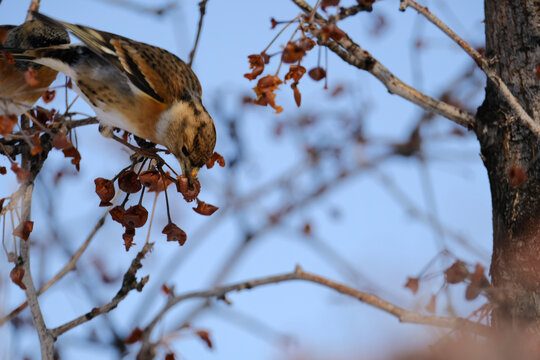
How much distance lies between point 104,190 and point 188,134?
672 millimetres

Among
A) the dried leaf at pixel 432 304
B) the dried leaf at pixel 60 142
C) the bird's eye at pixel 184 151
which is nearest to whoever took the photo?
the dried leaf at pixel 60 142

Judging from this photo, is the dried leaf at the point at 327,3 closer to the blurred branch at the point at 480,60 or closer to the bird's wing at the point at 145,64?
the blurred branch at the point at 480,60

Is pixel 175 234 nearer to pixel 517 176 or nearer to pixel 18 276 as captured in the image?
pixel 18 276

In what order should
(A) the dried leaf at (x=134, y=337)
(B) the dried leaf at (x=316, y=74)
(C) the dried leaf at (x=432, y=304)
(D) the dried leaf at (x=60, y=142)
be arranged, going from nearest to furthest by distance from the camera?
(D) the dried leaf at (x=60, y=142)
(B) the dried leaf at (x=316, y=74)
(C) the dried leaf at (x=432, y=304)
(A) the dried leaf at (x=134, y=337)

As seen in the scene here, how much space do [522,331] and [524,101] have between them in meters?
1.10

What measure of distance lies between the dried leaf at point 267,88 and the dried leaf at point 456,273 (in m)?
1.19

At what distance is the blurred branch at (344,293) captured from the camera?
265cm

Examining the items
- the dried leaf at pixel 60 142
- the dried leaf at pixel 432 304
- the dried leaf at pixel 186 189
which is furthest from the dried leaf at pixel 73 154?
the dried leaf at pixel 432 304

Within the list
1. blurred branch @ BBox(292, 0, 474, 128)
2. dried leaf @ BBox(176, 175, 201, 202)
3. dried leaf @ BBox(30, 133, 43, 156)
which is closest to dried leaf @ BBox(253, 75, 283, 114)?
blurred branch @ BBox(292, 0, 474, 128)

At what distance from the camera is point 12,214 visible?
9.50 ft

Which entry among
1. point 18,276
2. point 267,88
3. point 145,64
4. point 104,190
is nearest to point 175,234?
point 104,190

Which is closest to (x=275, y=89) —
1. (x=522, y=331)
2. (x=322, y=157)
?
(x=522, y=331)

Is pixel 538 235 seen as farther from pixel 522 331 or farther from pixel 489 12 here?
pixel 489 12

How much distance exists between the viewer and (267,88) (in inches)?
117
